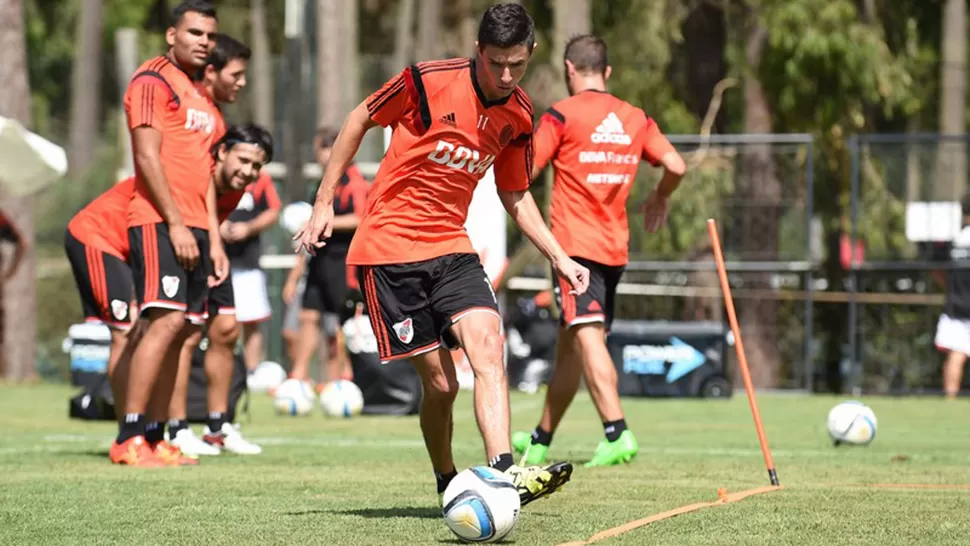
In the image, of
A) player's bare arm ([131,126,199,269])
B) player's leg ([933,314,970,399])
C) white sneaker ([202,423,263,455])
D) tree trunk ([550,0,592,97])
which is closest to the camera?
player's bare arm ([131,126,199,269])

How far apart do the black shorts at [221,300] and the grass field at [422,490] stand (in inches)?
34.8

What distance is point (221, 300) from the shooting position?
33.3 feet

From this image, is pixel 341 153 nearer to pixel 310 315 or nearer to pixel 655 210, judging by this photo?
pixel 655 210

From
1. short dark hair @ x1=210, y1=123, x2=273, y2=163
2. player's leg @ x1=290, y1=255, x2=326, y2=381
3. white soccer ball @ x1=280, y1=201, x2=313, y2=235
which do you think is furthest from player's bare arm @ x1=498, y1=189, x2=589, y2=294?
white soccer ball @ x1=280, y1=201, x2=313, y2=235

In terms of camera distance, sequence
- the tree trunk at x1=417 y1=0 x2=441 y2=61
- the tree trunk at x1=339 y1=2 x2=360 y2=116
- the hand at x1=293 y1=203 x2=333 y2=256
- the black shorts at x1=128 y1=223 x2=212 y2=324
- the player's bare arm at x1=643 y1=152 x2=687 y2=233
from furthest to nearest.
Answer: the tree trunk at x1=417 y1=0 x2=441 y2=61
the tree trunk at x1=339 y1=2 x2=360 y2=116
the player's bare arm at x1=643 y1=152 x2=687 y2=233
the black shorts at x1=128 y1=223 x2=212 y2=324
the hand at x1=293 y1=203 x2=333 y2=256

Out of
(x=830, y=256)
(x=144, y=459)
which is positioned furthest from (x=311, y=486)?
(x=830, y=256)

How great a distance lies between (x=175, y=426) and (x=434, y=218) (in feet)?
12.0

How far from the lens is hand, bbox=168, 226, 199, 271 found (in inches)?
349

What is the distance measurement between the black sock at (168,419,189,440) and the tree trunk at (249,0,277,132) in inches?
635

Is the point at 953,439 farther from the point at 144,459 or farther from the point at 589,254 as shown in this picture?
the point at 144,459

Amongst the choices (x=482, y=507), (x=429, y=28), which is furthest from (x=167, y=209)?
(x=429, y=28)

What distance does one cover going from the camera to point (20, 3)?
19594 mm

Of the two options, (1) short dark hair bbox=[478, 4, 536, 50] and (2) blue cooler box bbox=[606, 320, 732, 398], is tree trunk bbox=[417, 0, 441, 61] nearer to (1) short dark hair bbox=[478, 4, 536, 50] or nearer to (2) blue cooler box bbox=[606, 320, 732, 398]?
(2) blue cooler box bbox=[606, 320, 732, 398]

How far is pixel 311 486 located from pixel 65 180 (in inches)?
707
